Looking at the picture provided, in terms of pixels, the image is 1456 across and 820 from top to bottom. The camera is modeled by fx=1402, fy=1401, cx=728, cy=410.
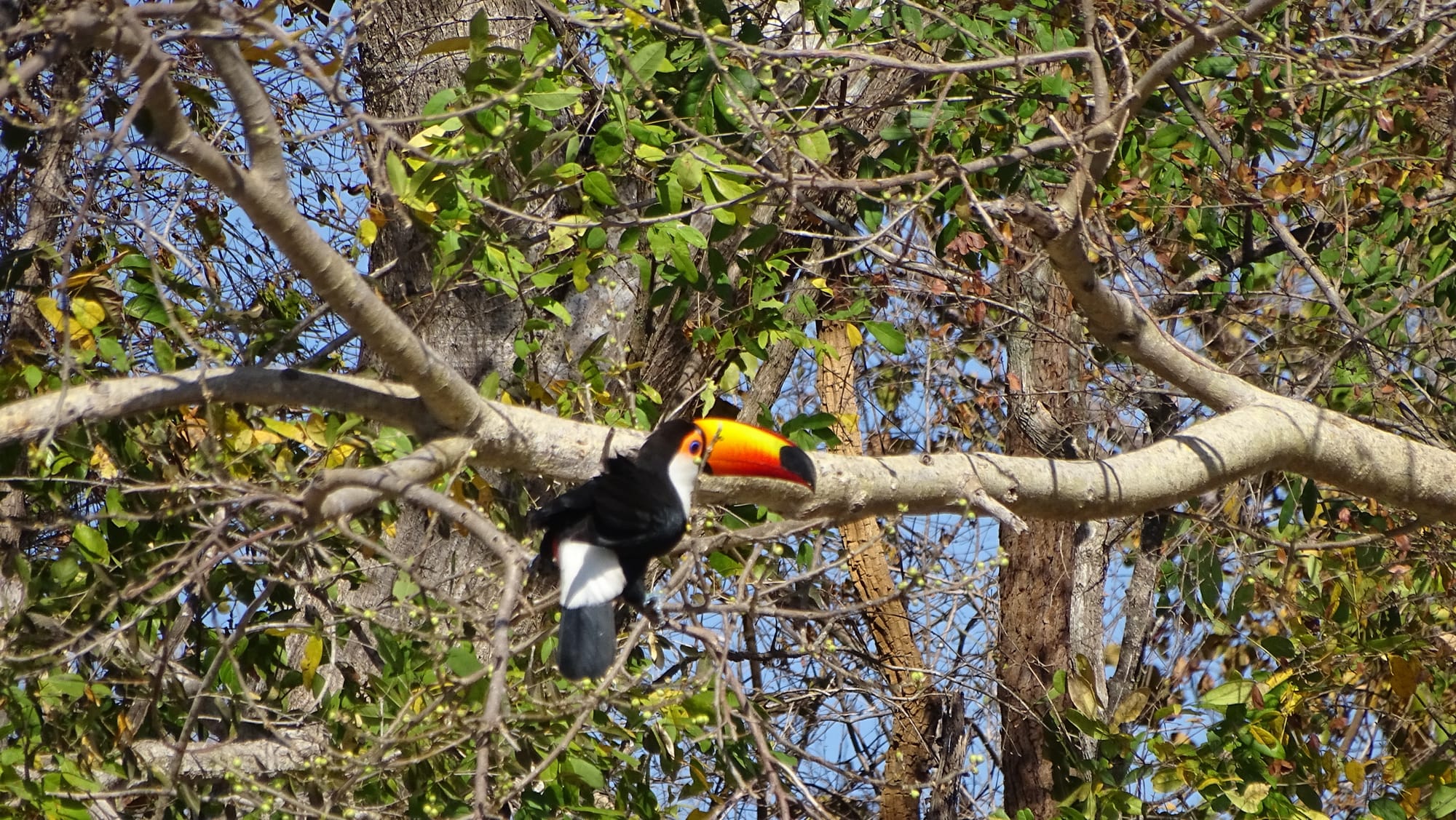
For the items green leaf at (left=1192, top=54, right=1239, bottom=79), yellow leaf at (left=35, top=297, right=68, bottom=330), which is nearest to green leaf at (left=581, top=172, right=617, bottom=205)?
yellow leaf at (left=35, top=297, right=68, bottom=330)

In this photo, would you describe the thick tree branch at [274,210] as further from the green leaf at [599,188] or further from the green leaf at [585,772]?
the green leaf at [585,772]

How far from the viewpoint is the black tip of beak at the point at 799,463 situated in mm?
3133

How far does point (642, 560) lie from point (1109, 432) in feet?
11.6

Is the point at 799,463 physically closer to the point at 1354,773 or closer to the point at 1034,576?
the point at 1354,773

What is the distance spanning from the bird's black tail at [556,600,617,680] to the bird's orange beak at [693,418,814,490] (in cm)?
45

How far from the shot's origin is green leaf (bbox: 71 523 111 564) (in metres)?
3.34

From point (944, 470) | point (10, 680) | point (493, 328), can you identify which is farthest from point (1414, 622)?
point (10, 680)

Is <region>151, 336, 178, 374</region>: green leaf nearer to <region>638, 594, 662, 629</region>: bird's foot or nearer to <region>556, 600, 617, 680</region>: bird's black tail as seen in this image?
<region>556, 600, 617, 680</region>: bird's black tail

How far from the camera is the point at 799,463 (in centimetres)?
313

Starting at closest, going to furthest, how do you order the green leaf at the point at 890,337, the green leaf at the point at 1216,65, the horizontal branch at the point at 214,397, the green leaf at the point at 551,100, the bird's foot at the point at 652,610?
1. the horizontal branch at the point at 214,397
2. the bird's foot at the point at 652,610
3. the green leaf at the point at 551,100
4. the green leaf at the point at 1216,65
5. the green leaf at the point at 890,337

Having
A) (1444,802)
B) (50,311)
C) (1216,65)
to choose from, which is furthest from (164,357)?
(1444,802)

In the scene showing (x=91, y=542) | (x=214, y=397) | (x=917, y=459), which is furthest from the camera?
(x=91, y=542)

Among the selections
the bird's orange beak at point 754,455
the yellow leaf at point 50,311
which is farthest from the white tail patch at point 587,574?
the yellow leaf at point 50,311

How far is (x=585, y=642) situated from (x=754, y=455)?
23.9 inches
